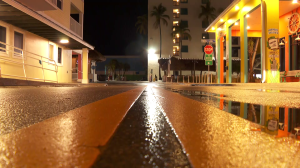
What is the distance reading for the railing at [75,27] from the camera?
15.4 meters

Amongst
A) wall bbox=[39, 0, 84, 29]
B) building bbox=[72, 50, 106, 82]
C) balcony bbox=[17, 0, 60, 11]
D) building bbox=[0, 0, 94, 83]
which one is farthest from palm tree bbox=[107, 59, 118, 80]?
balcony bbox=[17, 0, 60, 11]

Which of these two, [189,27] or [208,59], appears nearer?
[208,59]

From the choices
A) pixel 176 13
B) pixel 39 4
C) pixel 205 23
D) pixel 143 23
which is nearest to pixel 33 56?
pixel 39 4

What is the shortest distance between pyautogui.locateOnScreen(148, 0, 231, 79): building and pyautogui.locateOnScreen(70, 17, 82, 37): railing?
23690mm

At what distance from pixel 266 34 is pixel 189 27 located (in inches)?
1221

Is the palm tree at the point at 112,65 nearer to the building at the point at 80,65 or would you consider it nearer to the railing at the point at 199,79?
the building at the point at 80,65

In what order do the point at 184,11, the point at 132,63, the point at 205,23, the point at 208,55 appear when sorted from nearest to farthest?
the point at 208,55 → the point at 205,23 → the point at 184,11 → the point at 132,63

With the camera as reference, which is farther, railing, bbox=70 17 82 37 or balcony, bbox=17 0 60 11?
railing, bbox=70 17 82 37

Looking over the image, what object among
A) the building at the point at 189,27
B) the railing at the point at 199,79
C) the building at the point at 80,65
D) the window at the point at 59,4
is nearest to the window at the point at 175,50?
the building at the point at 189,27

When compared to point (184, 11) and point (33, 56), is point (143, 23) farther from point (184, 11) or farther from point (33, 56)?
point (33, 56)

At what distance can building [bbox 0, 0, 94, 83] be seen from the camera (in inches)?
344

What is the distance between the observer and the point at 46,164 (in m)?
0.59

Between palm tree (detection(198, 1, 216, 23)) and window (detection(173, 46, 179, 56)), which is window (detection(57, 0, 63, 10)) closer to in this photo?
window (detection(173, 46, 179, 56))

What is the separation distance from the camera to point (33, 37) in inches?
462
